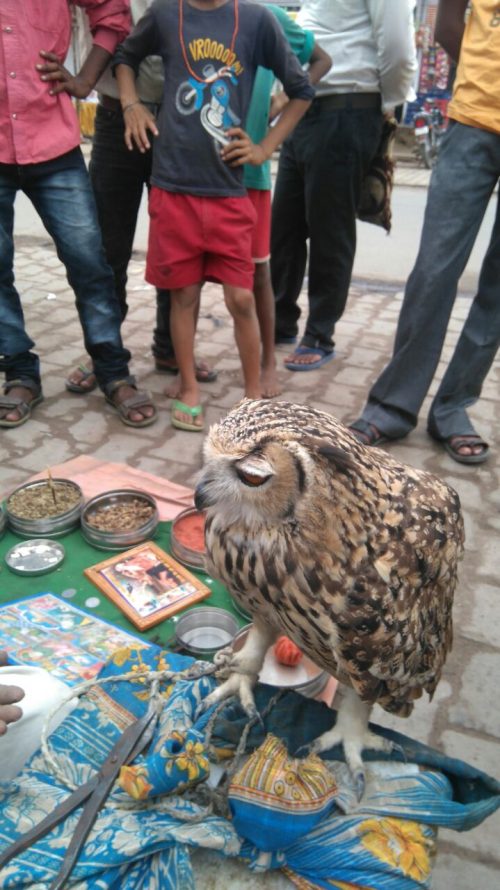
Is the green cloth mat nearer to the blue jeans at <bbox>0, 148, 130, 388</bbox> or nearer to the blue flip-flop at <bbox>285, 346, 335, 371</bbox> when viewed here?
the blue jeans at <bbox>0, 148, 130, 388</bbox>

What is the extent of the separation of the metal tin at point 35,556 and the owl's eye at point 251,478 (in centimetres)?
134

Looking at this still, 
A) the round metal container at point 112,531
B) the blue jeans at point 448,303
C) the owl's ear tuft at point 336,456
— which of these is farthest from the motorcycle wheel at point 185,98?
the owl's ear tuft at point 336,456

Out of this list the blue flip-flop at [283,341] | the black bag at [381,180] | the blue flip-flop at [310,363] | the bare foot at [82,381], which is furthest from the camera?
the blue flip-flop at [283,341]

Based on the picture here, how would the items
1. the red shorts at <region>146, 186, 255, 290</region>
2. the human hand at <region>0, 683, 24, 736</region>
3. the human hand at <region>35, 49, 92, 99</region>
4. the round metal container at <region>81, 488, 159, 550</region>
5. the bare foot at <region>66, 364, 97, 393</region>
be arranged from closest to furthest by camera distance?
the human hand at <region>0, 683, 24, 736</region> < the round metal container at <region>81, 488, 159, 550</region> < the human hand at <region>35, 49, 92, 99</region> < the red shorts at <region>146, 186, 255, 290</region> < the bare foot at <region>66, 364, 97, 393</region>

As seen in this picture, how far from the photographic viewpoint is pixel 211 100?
3125 mm

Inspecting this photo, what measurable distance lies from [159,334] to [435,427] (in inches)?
76.4

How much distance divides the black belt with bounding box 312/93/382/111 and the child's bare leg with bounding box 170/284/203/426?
1.41 m

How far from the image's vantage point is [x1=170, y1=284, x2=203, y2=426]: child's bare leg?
354cm

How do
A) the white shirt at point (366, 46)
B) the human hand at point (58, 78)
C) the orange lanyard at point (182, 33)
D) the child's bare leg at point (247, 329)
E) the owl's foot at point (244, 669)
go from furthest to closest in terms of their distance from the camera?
1. the white shirt at point (366, 46)
2. the child's bare leg at point (247, 329)
3. the human hand at point (58, 78)
4. the orange lanyard at point (182, 33)
5. the owl's foot at point (244, 669)

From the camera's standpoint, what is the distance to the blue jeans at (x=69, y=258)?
10.8ft

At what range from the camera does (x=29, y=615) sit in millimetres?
2191

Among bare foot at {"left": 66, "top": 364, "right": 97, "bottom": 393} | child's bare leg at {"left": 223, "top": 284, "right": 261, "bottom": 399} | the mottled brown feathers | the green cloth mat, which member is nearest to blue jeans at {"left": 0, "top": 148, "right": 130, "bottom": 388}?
bare foot at {"left": 66, "top": 364, "right": 97, "bottom": 393}

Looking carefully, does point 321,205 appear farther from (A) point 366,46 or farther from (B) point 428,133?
→ (B) point 428,133

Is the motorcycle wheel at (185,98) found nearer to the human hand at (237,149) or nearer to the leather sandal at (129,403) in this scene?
the human hand at (237,149)
